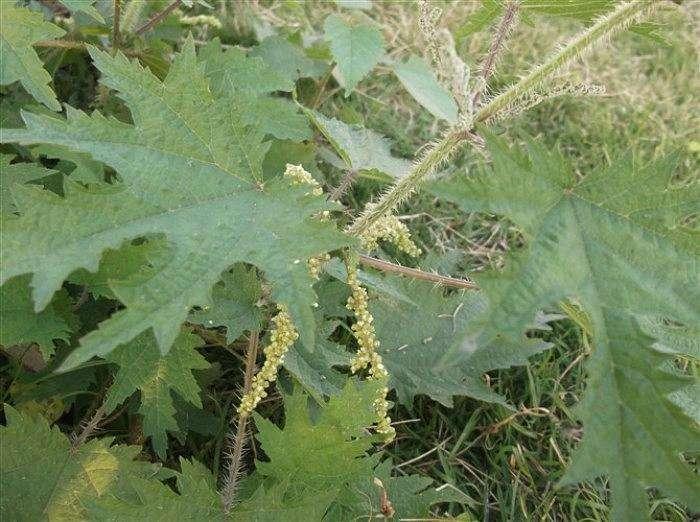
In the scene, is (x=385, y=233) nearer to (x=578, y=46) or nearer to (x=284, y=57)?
(x=578, y=46)

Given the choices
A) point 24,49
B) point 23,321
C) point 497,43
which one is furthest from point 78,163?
point 497,43

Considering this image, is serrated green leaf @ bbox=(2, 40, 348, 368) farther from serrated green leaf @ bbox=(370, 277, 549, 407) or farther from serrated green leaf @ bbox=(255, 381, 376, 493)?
serrated green leaf @ bbox=(370, 277, 549, 407)

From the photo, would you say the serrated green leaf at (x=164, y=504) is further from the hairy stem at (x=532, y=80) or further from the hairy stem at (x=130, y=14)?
the hairy stem at (x=130, y=14)

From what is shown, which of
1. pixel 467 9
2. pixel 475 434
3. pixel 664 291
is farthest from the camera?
pixel 467 9

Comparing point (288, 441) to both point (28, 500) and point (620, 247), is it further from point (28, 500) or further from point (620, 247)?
point (620, 247)

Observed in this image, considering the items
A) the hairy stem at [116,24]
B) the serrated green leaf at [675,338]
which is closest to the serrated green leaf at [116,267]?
the hairy stem at [116,24]

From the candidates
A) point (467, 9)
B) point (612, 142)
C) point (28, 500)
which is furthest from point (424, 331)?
point (467, 9)
